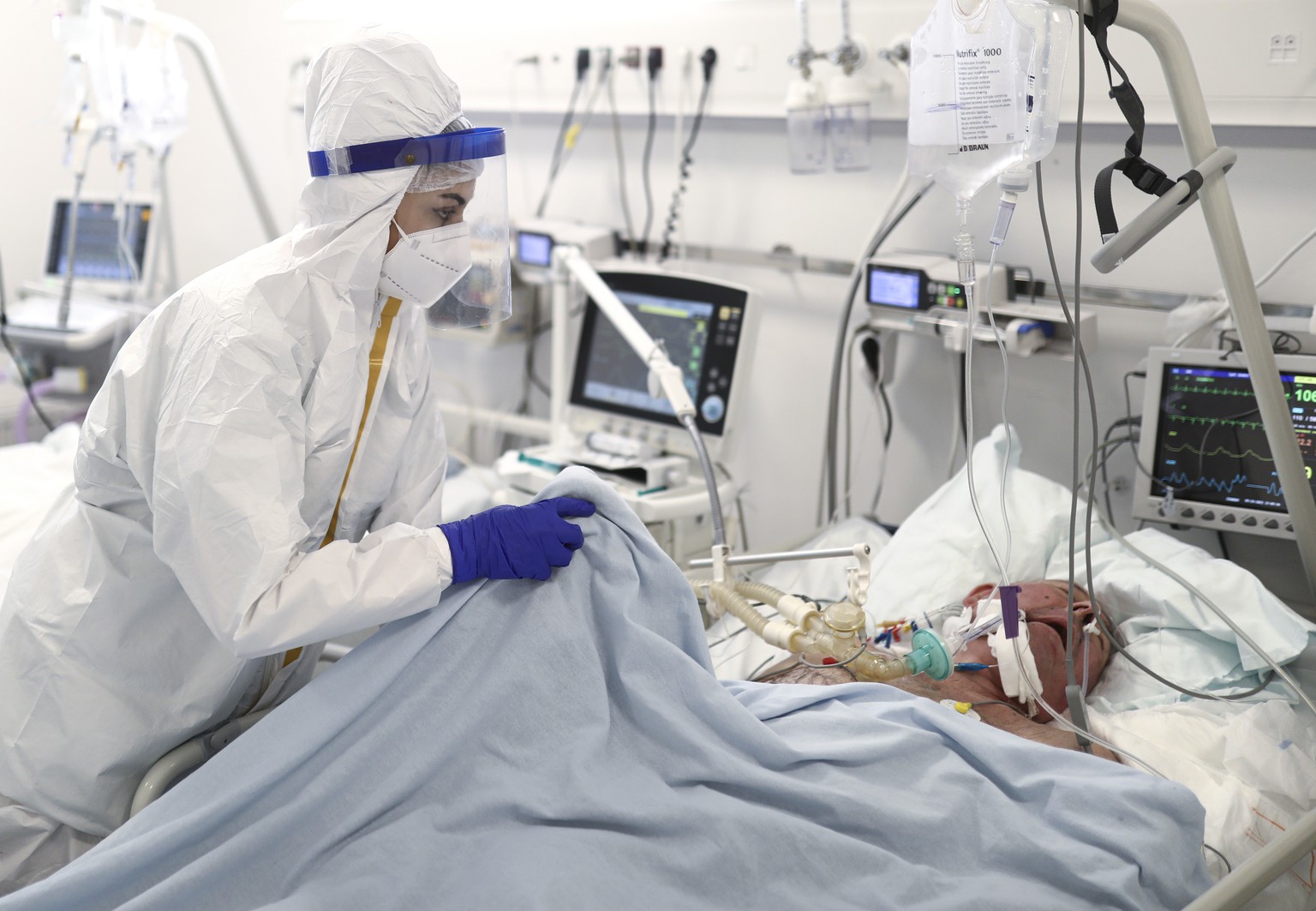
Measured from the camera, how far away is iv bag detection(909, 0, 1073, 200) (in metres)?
1.50

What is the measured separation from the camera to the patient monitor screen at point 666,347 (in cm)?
250

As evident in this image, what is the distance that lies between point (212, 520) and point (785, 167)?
2.04 metres

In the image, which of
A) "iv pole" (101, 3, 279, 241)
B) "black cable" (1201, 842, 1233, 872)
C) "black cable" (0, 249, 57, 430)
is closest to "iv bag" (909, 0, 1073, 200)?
"black cable" (1201, 842, 1233, 872)

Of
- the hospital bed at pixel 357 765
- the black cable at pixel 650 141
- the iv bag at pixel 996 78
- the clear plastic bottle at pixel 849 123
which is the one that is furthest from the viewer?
the black cable at pixel 650 141

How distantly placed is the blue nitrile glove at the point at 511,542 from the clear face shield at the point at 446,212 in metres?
0.39

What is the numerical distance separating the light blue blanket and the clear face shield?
0.38 m

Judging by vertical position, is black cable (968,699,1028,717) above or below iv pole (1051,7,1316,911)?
below

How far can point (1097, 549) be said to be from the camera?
2135 millimetres

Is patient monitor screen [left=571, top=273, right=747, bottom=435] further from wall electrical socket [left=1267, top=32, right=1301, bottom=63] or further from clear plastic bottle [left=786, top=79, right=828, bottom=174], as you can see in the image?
wall electrical socket [left=1267, top=32, right=1301, bottom=63]

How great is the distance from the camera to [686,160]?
3109 mm

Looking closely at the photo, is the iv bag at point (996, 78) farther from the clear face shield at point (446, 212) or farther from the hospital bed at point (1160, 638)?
the hospital bed at point (1160, 638)

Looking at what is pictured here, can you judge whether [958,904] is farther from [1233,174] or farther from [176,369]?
[1233,174]

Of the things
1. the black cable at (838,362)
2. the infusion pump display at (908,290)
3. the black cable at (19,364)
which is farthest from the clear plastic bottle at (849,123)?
the black cable at (19,364)

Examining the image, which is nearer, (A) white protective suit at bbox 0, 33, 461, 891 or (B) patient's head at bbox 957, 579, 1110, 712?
(A) white protective suit at bbox 0, 33, 461, 891
